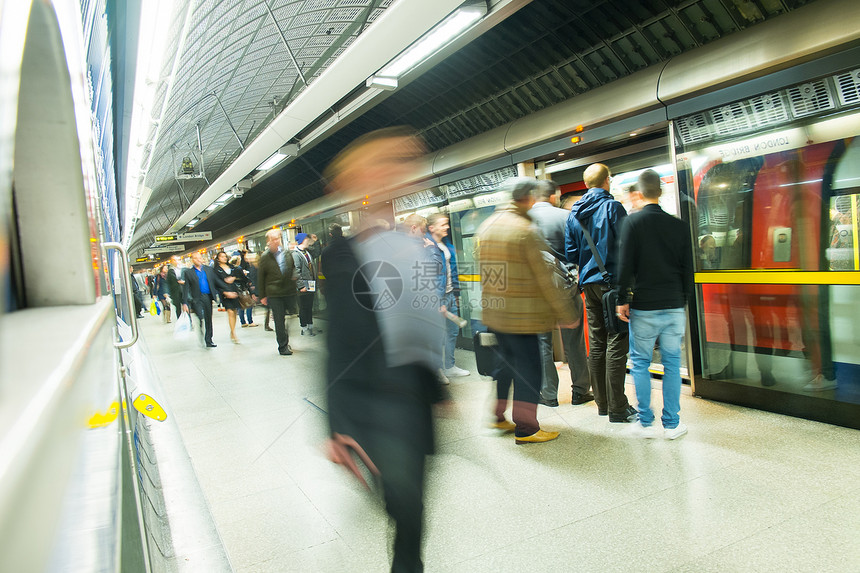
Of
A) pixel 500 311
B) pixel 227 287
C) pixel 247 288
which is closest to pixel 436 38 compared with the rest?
pixel 500 311

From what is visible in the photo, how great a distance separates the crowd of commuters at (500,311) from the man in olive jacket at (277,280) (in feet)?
10.4

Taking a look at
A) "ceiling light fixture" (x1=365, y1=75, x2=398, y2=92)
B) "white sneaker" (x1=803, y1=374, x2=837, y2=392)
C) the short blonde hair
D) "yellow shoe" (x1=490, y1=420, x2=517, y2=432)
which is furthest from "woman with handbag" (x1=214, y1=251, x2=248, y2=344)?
"white sneaker" (x1=803, y1=374, x2=837, y2=392)

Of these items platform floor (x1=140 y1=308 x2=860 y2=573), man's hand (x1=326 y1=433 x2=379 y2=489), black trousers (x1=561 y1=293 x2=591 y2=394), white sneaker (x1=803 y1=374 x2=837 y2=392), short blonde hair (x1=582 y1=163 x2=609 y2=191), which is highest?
short blonde hair (x1=582 y1=163 x2=609 y2=191)

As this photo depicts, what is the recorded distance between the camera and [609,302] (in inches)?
152

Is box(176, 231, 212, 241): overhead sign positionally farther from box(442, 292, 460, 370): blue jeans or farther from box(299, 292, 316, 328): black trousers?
box(442, 292, 460, 370): blue jeans

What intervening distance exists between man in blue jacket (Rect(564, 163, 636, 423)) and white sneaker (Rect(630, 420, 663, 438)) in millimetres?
181

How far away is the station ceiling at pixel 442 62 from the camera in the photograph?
439cm

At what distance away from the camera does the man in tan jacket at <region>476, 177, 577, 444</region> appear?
3.31 m

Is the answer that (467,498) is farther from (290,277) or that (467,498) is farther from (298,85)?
(298,85)

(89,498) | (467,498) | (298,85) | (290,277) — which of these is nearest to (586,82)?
(467,498)

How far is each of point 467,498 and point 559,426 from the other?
128cm

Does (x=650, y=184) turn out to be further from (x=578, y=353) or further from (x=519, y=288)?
(x=578, y=353)

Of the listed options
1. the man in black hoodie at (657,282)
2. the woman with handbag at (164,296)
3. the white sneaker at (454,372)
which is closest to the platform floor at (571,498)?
the man in black hoodie at (657,282)

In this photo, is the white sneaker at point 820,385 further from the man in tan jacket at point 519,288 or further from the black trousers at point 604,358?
the man in tan jacket at point 519,288
